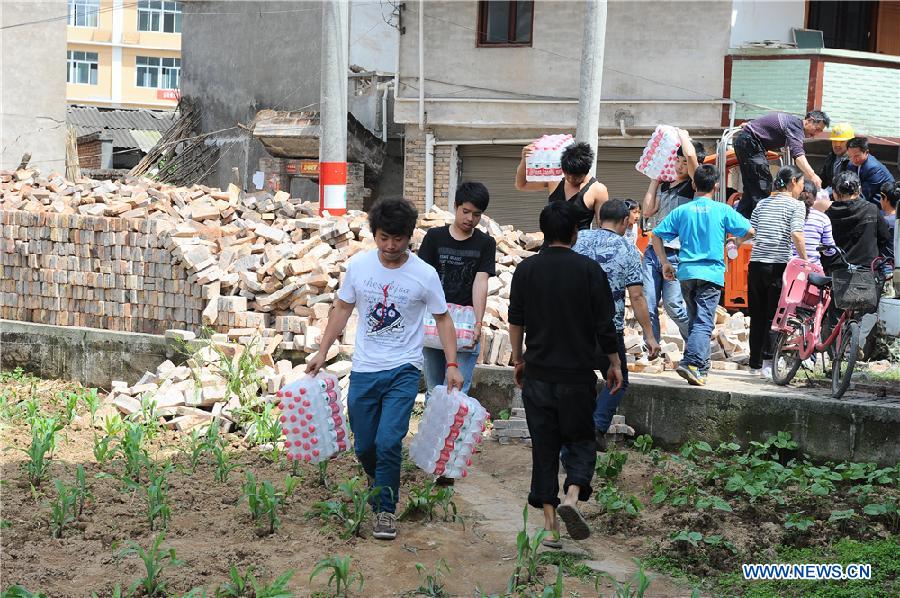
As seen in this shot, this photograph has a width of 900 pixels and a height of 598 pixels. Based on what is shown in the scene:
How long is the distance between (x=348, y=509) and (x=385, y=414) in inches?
30.6

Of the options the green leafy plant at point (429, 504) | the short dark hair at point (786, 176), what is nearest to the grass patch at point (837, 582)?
the green leafy plant at point (429, 504)

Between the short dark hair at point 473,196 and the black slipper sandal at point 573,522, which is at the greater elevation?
the short dark hair at point 473,196

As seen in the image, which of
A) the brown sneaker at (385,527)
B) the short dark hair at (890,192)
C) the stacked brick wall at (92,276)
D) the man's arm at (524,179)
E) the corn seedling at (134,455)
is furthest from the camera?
the stacked brick wall at (92,276)

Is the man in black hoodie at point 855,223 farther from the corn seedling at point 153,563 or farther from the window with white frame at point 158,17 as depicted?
the window with white frame at point 158,17

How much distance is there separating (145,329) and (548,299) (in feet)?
24.0

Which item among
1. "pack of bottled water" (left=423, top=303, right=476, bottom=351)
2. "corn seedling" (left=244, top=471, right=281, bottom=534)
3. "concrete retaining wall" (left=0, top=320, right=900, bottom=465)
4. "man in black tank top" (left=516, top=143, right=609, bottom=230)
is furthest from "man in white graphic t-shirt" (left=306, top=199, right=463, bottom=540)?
"concrete retaining wall" (left=0, top=320, right=900, bottom=465)

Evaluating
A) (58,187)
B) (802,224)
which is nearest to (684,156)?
(802,224)

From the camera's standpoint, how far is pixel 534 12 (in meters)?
21.0

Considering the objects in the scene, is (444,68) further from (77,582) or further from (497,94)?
(77,582)

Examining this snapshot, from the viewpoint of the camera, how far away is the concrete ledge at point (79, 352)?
11.3m

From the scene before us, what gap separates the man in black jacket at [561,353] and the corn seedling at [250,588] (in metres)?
1.49

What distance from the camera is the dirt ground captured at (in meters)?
5.52

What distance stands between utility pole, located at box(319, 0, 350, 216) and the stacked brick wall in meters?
3.23

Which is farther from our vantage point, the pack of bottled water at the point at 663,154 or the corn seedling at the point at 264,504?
the pack of bottled water at the point at 663,154
